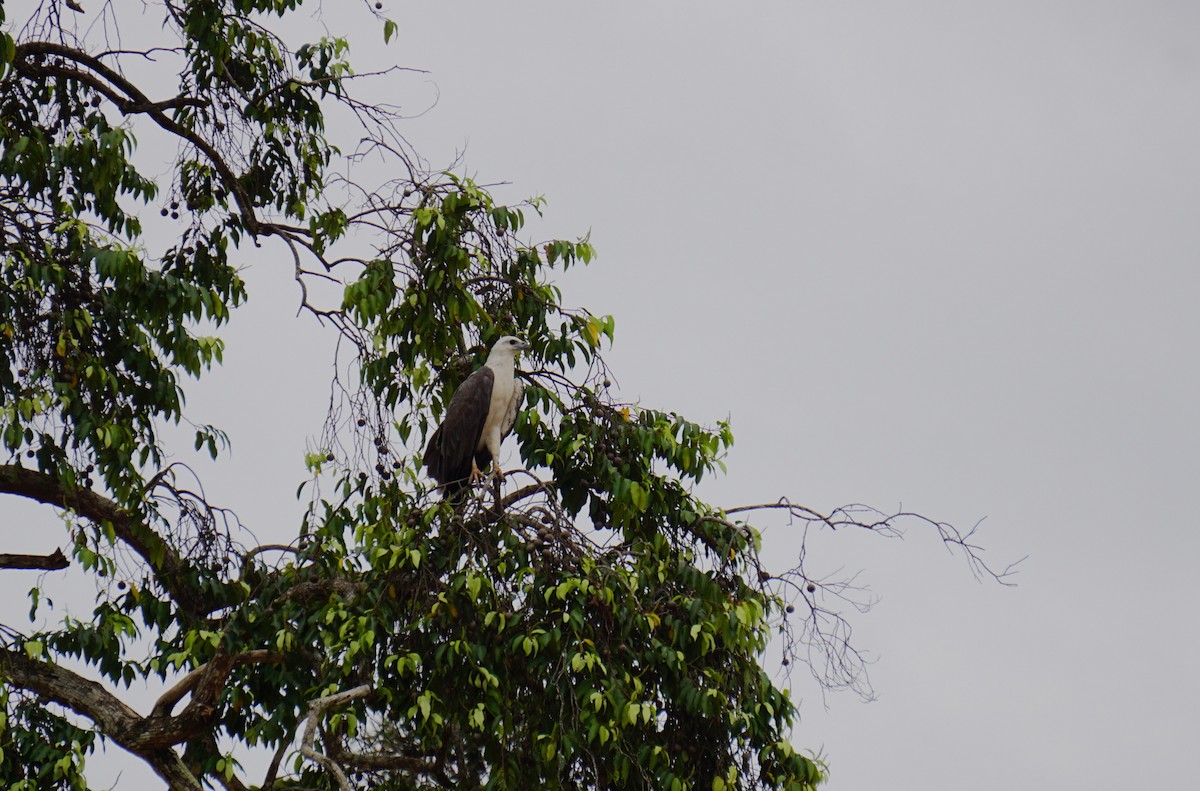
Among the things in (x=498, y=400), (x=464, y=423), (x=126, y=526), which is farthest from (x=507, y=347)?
(x=126, y=526)

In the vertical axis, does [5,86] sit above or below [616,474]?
above

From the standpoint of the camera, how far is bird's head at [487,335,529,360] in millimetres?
6305

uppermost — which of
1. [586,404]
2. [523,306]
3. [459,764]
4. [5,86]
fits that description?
[5,86]

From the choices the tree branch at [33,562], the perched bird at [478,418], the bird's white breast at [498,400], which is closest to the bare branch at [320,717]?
the perched bird at [478,418]

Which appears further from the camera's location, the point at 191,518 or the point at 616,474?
the point at 191,518

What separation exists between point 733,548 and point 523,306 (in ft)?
4.91

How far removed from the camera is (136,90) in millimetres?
7168

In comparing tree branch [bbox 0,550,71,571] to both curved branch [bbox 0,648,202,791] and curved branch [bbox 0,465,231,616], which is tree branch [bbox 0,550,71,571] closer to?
curved branch [bbox 0,465,231,616]

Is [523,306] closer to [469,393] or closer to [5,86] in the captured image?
[469,393]

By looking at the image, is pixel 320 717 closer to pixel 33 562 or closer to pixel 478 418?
pixel 478 418

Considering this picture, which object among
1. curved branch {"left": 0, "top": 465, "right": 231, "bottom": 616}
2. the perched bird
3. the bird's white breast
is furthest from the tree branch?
the bird's white breast

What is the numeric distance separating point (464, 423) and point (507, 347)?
15.8 inches

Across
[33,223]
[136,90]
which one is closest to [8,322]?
[33,223]

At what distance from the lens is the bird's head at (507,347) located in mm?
6305
